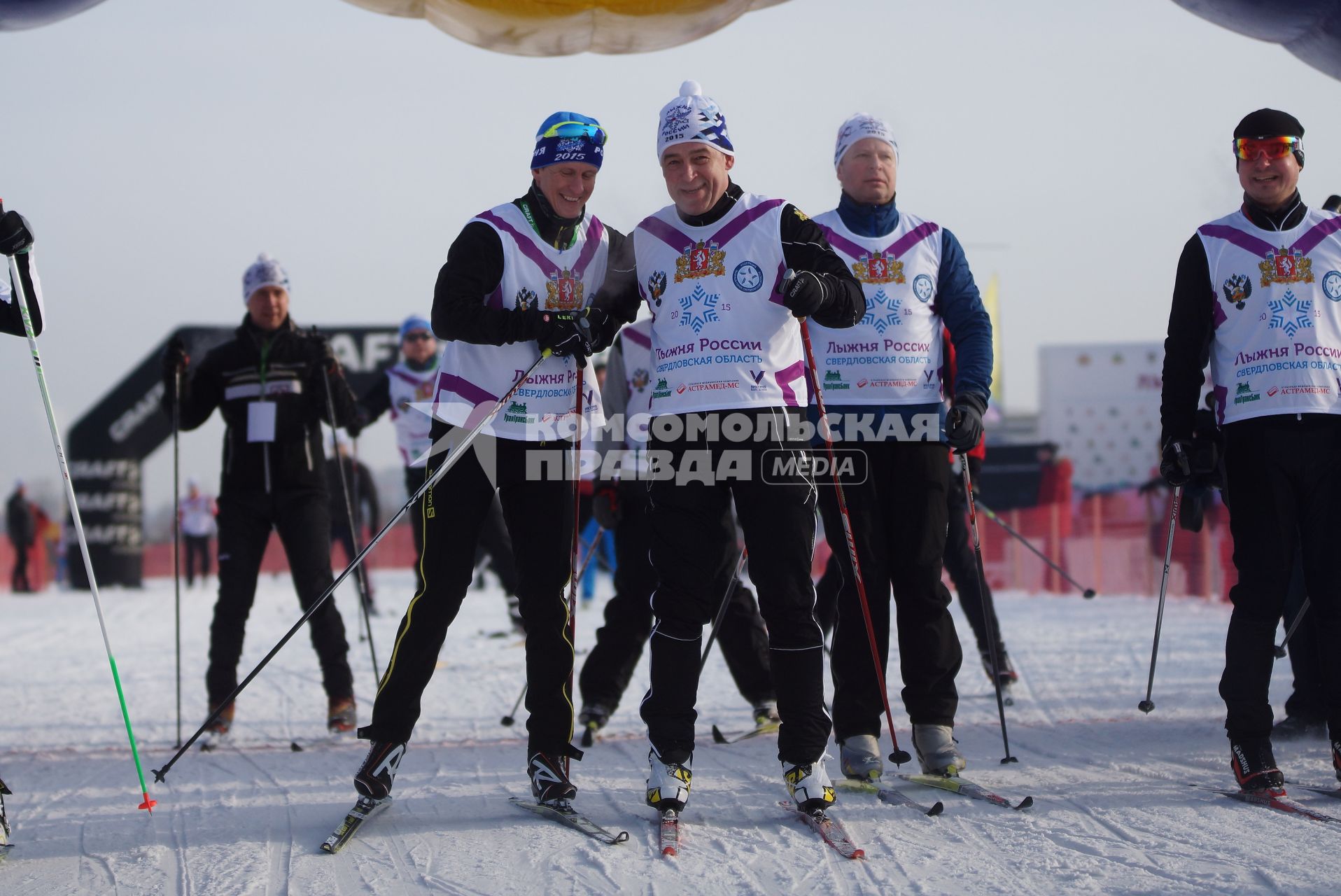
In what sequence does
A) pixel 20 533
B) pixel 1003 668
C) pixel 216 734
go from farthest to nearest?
pixel 20 533 < pixel 1003 668 < pixel 216 734

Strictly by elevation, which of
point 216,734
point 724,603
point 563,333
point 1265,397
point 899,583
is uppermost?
point 563,333

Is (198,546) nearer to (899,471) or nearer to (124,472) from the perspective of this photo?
(124,472)

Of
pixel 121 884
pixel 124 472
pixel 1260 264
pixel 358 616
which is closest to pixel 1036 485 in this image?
pixel 358 616

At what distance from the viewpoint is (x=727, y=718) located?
18.0 feet

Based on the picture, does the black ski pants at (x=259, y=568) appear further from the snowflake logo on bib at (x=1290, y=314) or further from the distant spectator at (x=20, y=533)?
the distant spectator at (x=20, y=533)

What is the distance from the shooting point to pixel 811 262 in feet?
11.5

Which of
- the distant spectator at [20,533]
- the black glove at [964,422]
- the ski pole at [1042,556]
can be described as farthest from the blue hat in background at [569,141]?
the distant spectator at [20,533]

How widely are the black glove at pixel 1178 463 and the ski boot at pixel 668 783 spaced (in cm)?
170

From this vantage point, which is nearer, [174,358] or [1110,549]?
[174,358]

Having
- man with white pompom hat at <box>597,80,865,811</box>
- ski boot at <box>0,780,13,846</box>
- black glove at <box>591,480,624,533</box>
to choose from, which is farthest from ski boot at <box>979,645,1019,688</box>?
ski boot at <box>0,780,13,846</box>

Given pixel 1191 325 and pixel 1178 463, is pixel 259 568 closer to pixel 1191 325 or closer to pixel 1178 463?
pixel 1178 463

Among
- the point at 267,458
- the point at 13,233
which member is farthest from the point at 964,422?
the point at 267,458

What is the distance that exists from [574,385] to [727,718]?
2284 millimetres

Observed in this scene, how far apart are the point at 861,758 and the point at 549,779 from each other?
0.99 meters
